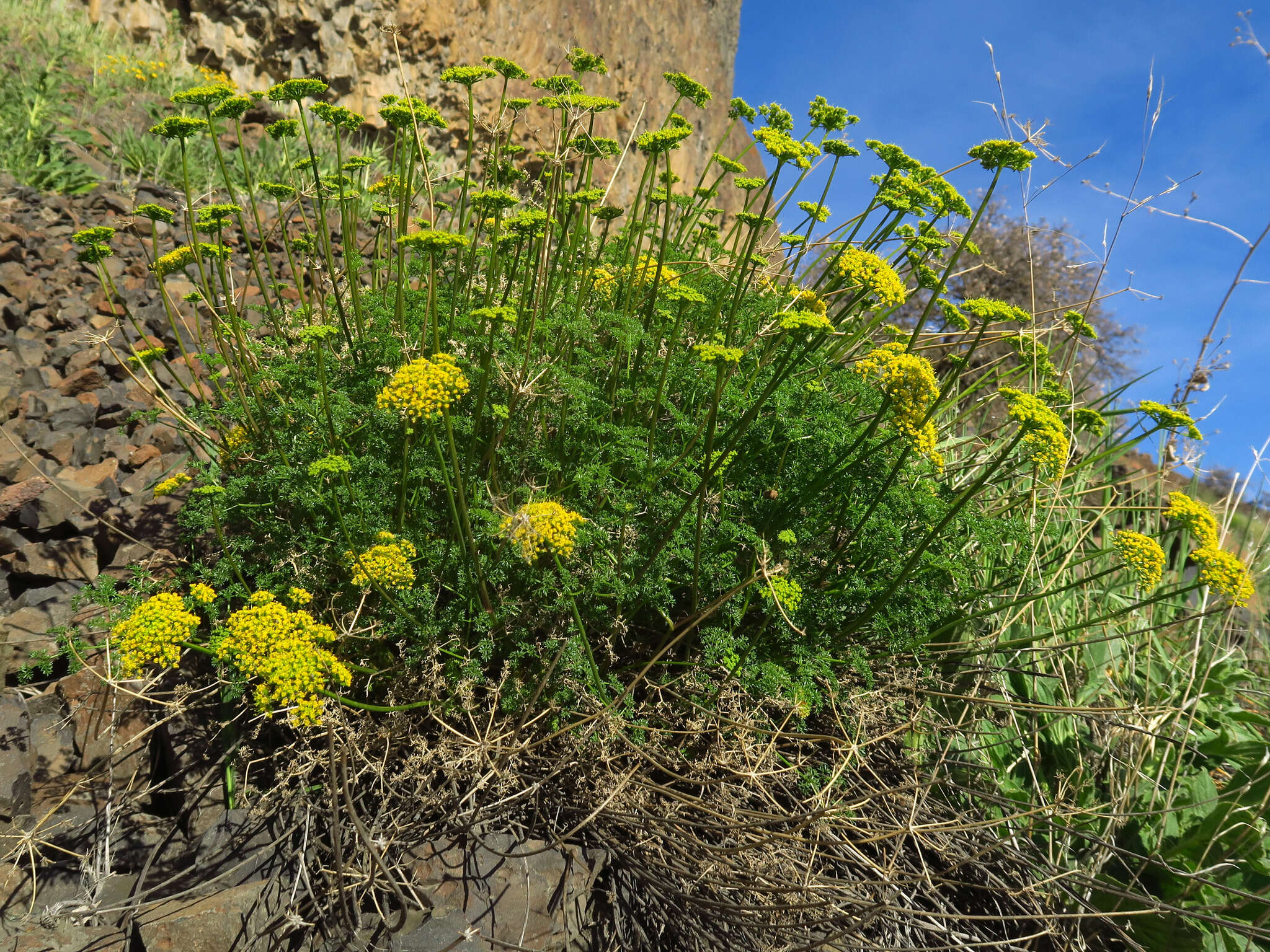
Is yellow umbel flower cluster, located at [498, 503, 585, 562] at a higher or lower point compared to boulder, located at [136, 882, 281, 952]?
higher

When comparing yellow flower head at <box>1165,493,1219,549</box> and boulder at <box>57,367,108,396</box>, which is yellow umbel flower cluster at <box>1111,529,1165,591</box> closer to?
yellow flower head at <box>1165,493,1219,549</box>

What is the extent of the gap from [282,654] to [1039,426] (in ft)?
8.32

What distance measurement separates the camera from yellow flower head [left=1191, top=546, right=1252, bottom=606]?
305cm

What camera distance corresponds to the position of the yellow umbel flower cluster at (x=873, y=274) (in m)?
2.84

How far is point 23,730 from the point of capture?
11.0ft

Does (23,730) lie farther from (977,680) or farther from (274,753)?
(977,680)

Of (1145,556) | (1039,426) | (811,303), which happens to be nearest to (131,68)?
(811,303)

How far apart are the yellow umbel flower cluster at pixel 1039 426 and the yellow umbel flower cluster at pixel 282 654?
2.33 metres

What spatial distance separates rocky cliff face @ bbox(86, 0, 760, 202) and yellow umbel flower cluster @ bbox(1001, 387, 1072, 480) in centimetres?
791

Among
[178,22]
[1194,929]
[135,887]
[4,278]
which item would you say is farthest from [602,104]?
[178,22]

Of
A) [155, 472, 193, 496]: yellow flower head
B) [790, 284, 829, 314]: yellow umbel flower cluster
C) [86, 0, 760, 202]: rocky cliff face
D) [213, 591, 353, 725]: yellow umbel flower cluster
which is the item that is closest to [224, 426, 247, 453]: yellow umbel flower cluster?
[155, 472, 193, 496]: yellow flower head

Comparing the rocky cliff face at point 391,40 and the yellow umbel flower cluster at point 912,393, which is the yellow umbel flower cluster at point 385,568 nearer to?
the yellow umbel flower cluster at point 912,393

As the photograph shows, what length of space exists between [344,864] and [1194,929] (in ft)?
11.2

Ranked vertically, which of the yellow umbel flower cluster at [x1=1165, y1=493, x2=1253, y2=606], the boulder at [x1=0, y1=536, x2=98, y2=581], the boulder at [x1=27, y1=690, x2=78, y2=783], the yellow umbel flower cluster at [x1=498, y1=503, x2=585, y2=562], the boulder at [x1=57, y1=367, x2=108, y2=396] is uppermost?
the yellow umbel flower cluster at [x1=1165, y1=493, x2=1253, y2=606]
